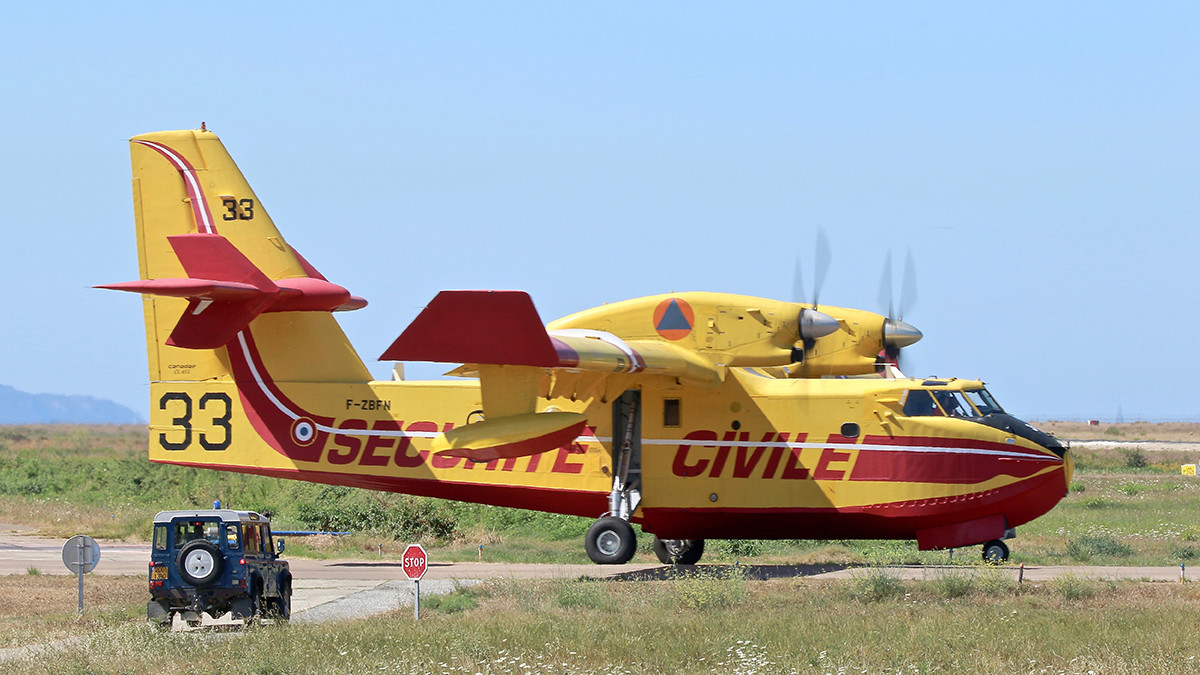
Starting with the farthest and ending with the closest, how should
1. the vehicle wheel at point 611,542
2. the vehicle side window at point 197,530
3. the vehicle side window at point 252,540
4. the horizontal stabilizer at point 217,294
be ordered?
1. the vehicle wheel at point 611,542
2. the horizontal stabilizer at point 217,294
3. the vehicle side window at point 252,540
4. the vehicle side window at point 197,530

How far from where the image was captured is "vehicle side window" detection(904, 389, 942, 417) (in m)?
22.6

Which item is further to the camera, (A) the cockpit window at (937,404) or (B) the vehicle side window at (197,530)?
(A) the cockpit window at (937,404)

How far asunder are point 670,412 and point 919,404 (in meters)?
4.52

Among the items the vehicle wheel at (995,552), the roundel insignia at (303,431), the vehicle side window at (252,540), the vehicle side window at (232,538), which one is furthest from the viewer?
the roundel insignia at (303,431)

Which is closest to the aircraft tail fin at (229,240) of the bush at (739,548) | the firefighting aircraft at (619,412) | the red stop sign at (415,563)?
the firefighting aircraft at (619,412)

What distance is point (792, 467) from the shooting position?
23.0 metres

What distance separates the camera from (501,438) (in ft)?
64.1

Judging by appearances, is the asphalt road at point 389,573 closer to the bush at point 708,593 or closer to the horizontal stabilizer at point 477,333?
the bush at point 708,593

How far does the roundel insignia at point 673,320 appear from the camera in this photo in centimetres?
2288

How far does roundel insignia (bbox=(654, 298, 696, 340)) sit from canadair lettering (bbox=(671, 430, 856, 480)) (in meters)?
1.94

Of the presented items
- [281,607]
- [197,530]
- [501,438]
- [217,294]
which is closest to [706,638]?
[501,438]

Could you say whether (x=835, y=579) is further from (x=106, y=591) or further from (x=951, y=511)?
(x=106, y=591)

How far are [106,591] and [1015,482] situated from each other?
16152 mm

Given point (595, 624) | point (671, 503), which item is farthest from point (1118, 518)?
point (595, 624)
